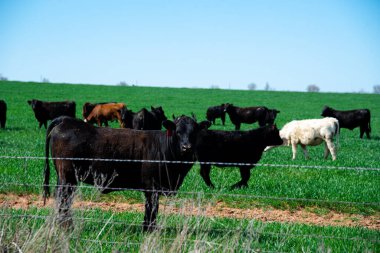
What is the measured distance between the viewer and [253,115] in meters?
35.0

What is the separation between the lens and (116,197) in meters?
9.79

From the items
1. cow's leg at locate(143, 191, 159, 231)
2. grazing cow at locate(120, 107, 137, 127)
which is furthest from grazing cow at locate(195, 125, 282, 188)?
grazing cow at locate(120, 107, 137, 127)

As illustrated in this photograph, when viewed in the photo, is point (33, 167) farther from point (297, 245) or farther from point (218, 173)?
point (297, 245)

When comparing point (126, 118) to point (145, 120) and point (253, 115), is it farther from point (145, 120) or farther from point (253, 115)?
point (253, 115)

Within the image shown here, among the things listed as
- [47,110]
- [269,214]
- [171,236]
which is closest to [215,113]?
[47,110]

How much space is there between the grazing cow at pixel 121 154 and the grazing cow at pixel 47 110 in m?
23.6

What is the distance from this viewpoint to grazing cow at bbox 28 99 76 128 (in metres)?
30.6

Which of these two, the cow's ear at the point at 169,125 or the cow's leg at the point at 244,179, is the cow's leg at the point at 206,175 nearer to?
the cow's leg at the point at 244,179

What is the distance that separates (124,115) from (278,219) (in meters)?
15.6

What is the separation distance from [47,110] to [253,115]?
45.7 feet

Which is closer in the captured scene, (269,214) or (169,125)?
(169,125)

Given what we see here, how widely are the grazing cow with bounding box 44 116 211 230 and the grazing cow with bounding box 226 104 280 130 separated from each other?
27.0 metres

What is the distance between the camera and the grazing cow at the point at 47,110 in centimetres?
3062

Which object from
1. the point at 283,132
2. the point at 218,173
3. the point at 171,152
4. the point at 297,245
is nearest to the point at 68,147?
the point at 171,152
